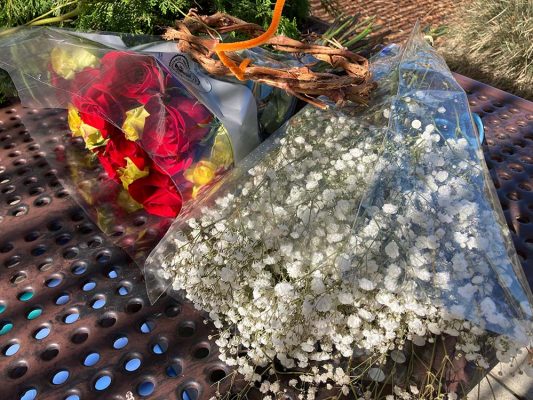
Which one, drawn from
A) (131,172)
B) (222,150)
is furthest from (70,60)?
(222,150)

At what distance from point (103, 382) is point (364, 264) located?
0.47 meters

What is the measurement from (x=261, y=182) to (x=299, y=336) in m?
0.29

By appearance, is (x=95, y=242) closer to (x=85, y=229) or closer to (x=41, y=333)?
(x=85, y=229)

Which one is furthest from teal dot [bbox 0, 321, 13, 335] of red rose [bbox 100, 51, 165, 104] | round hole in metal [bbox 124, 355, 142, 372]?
red rose [bbox 100, 51, 165, 104]

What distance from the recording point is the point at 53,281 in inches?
36.2

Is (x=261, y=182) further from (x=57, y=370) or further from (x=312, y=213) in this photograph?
(x=57, y=370)

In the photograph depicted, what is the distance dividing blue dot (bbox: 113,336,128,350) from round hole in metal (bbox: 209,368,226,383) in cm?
17

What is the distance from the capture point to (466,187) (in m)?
0.79

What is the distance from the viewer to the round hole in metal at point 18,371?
758 millimetres

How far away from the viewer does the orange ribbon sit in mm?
747

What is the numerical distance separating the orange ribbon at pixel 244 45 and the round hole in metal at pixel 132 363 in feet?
1.74

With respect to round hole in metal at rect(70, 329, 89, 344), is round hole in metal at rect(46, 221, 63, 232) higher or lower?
higher

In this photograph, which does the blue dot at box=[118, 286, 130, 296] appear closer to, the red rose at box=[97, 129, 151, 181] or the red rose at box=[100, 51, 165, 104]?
the red rose at box=[97, 129, 151, 181]

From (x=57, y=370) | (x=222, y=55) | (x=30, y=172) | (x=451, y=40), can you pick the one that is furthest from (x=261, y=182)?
(x=451, y=40)
